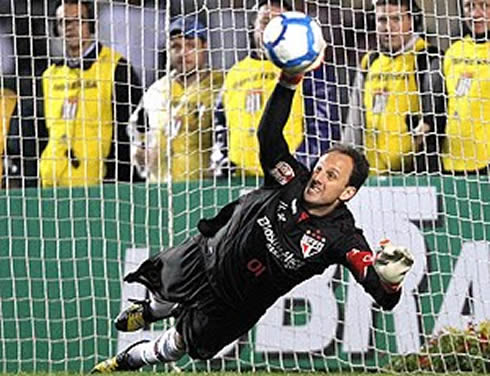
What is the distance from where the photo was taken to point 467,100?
39.6 ft

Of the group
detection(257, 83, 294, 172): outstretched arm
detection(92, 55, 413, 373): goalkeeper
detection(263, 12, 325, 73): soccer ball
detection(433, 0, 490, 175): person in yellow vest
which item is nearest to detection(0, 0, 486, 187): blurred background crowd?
detection(433, 0, 490, 175): person in yellow vest

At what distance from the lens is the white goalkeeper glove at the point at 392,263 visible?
27.9 ft

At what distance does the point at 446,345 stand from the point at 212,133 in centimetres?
250

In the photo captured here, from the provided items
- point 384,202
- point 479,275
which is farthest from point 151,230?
point 479,275

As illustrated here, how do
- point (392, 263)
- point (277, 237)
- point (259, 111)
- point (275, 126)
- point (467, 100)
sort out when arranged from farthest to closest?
point (259, 111) < point (467, 100) < point (277, 237) < point (275, 126) < point (392, 263)

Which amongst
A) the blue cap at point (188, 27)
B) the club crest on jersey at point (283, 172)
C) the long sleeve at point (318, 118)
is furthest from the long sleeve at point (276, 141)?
the blue cap at point (188, 27)

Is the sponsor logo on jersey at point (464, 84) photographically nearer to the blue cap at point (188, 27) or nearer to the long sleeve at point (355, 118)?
the long sleeve at point (355, 118)

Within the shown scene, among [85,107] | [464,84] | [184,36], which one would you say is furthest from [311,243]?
[85,107]

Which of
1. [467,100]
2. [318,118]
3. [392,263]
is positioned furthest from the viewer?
[318,118]

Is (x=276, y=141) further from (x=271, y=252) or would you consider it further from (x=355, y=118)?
(x=355, y=118)

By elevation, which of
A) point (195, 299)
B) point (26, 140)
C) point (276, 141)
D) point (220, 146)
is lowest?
point (195, 299)

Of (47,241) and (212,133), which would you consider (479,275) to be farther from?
(47,241)

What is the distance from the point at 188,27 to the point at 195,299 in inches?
126

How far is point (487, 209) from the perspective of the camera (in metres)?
12.1
